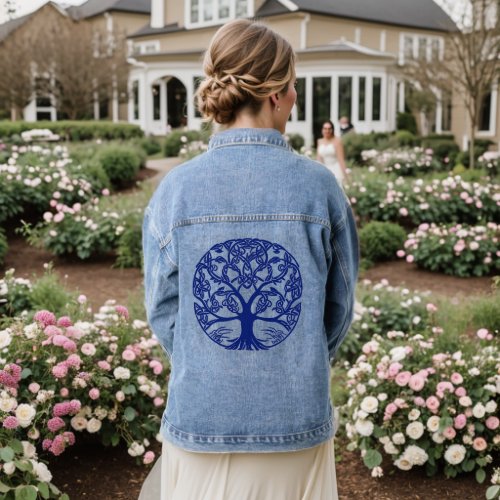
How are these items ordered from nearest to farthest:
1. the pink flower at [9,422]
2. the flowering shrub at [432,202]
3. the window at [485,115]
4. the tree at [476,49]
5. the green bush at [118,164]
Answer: the pink flower at [9,422]
the flowering shrub at [432,202]
the green bush at [118,164]
the tree at [476,49]
the window at [485,115]

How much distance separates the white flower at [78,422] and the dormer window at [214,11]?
86.0 feet

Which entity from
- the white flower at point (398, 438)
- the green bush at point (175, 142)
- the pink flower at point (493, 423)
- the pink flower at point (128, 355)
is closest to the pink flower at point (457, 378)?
the pink flower at point (493, 423)

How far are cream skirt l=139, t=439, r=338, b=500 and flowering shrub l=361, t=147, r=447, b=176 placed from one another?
14.1 meters

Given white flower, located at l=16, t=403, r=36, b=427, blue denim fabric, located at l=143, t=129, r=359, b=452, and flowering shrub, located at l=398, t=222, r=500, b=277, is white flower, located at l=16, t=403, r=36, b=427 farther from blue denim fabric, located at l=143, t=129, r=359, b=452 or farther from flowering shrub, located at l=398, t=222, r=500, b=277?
flowering shrub, located at l=398, t=222, r=500, b=277

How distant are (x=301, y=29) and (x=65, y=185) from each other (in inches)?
724

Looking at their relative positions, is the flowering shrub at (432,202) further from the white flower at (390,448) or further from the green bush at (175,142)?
the green bush at (175,142)

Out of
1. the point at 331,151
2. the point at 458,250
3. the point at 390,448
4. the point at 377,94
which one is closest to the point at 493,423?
the point at 390,448

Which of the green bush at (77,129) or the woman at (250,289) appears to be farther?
the green bush at (77,129)

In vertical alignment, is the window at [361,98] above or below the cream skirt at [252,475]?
above

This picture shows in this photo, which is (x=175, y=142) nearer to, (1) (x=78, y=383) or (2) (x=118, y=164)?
(2) (x=118, y=164)

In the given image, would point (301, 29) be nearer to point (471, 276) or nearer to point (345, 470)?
point (471, 276)

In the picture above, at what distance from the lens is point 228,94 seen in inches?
69.9

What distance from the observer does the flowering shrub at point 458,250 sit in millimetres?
9078

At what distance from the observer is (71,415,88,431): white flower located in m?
3.55
